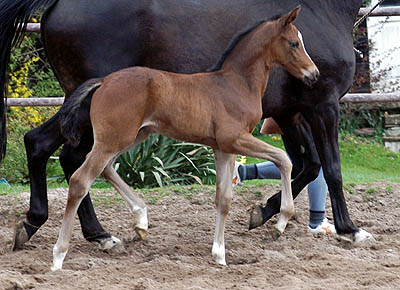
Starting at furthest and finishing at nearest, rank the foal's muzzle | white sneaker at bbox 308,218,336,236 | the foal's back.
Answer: white sneaker at bbox 308,218,336,236 → the foal's muzzle → the foal's back

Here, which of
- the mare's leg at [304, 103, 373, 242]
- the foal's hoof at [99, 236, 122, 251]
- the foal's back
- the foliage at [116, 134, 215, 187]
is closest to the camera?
the foal's back

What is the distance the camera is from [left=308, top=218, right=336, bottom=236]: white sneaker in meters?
4.77

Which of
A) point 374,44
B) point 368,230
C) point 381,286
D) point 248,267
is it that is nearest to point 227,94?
point 248,267

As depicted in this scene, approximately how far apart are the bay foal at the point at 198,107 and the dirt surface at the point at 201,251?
0.26 metres

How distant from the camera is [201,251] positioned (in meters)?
4.23

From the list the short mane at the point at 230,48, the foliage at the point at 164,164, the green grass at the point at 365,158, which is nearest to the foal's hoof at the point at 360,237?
the short mane at the point at 230,48

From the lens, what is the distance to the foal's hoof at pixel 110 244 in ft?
14.1

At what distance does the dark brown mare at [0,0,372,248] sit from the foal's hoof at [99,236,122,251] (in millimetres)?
13

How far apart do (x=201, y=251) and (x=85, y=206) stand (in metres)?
0.86

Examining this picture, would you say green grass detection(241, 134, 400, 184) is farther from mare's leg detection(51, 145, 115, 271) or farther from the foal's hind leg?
mare's leg detection(51, 145, 115, 271)

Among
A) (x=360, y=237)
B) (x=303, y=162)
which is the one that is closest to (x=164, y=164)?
(x=303, y=162)

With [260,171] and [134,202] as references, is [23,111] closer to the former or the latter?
[260,171]

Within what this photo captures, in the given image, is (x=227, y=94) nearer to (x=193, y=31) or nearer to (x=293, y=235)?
(x=193, y=31)

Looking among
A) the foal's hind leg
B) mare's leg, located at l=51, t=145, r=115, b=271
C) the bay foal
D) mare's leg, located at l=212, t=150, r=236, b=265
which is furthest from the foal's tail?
mare's leg, located at l=212, t=150, r=236, b=265
